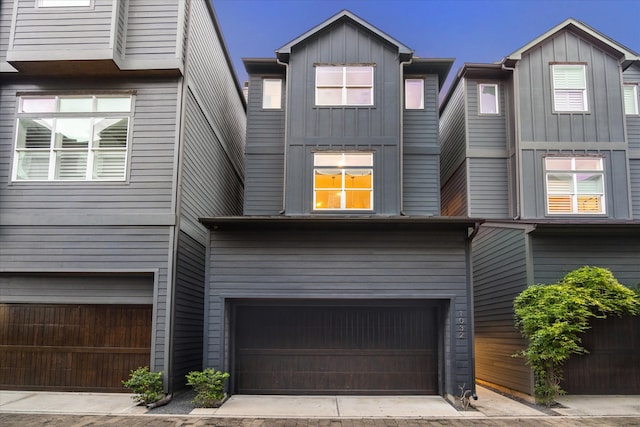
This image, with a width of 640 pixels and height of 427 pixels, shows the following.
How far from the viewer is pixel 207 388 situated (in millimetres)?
10055

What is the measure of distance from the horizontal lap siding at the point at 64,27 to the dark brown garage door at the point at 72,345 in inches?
226

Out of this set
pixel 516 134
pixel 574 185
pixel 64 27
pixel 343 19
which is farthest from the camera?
pixel 516 134

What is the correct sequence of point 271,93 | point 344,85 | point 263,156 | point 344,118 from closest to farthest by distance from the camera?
point 344,118, point 344,85, point 263,156, point 271,93

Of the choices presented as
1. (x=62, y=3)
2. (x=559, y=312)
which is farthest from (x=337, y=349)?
(x=62, y=3)

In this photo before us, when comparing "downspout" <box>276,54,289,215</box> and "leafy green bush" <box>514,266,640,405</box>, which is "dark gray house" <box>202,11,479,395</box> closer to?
"downspout" <box>276,54,289,215</box>

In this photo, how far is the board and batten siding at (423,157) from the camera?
44.2 ft

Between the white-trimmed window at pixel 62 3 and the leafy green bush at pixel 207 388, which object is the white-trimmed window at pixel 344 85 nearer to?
the white-trimmed window at pixel 62 3

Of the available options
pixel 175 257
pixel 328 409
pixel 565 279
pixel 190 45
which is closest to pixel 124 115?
pixel 190 45

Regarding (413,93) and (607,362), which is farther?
(413,93)

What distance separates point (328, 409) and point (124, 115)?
304 inches

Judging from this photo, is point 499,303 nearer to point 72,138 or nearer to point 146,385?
point 146,385

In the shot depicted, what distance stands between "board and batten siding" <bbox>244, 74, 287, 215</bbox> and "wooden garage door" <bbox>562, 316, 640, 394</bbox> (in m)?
8.03

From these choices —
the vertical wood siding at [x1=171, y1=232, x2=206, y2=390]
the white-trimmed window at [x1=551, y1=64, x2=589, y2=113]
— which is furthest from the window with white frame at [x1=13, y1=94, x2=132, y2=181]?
the white-trimmed window at [x1=551, y1=64, x2=589, y2=113]

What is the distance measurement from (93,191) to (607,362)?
1199 cm
